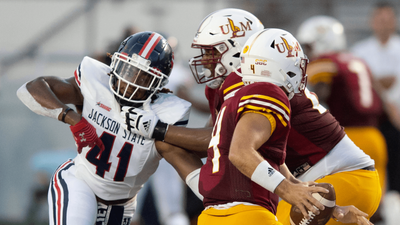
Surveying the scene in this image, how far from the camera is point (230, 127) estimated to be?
7.87 ft

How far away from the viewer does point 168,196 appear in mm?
5344

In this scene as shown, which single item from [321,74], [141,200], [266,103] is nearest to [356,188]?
[266,103]

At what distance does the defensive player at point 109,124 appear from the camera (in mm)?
3086

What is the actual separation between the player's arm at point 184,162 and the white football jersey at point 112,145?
96 millimetres

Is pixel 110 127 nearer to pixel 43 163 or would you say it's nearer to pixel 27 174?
pixel 43 163

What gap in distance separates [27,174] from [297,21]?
5160mm

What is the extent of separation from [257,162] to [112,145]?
4.22 feet

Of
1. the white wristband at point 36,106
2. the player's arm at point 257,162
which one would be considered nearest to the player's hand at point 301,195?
the player's arm at point 257,162

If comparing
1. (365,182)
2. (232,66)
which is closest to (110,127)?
(232,66)

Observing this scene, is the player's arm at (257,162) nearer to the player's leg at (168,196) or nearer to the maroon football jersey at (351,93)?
the maroon football jersey at (351,93)

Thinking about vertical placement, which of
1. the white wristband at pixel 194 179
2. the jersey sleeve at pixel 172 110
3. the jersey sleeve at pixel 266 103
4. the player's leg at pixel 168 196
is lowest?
the player's leg at pixel 168 196

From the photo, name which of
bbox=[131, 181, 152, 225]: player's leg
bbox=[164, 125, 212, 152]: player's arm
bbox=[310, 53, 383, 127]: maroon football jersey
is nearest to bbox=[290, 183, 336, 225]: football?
bbox=[164, 125, 212, 152]: player's arm

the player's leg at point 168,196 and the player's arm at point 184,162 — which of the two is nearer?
the player's arm at point 184,162

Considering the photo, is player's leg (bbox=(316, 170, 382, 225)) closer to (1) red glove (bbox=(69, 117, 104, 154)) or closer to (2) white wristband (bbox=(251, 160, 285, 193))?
(2) white wristband (bbox=(251, 160, 285, 193))
